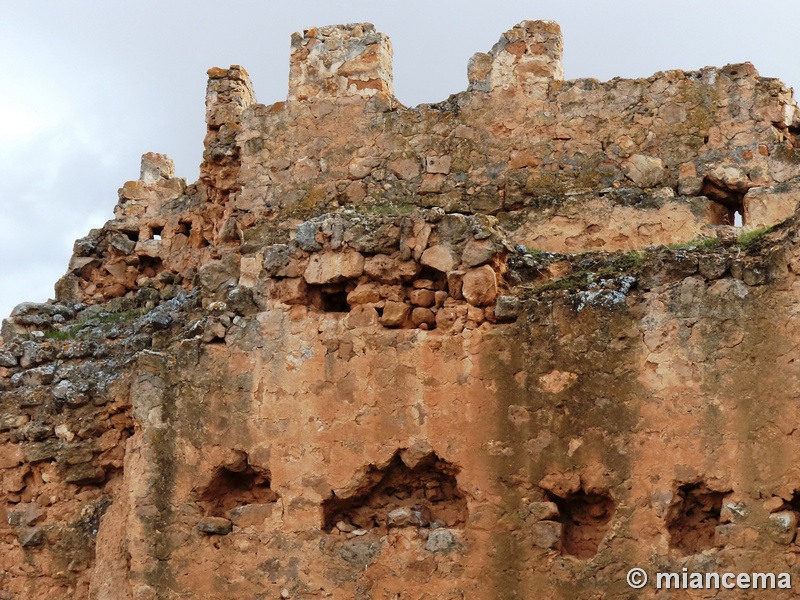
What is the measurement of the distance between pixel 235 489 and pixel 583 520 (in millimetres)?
2686

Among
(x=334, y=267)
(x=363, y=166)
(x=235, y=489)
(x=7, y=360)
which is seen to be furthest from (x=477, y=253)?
(x=7, y=360)

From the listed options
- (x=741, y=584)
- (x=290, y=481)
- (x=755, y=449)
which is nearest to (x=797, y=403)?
(x=755, y=449)

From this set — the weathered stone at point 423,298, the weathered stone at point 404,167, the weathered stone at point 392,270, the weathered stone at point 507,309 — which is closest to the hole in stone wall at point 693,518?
the weathered stone at point 507,309

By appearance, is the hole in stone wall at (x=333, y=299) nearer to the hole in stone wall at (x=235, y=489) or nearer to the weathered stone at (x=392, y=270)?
the weathered stone at (x=392, y=270)

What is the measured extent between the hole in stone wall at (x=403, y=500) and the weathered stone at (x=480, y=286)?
3.86 feet

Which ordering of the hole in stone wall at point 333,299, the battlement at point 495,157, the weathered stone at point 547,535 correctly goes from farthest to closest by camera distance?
the battlement at point 495,157 → the hole in stone wall at point 333,299 → the weathered stone at point 547,535

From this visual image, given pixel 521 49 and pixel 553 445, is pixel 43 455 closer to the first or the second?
pixel 553 445

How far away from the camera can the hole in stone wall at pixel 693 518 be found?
9688 millimetres

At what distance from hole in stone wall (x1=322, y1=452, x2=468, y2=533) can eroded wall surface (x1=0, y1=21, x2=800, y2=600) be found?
0.06ft

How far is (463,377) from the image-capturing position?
34.1 ft

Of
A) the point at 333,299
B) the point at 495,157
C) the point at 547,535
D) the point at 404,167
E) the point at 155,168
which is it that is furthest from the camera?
the point at 155,168

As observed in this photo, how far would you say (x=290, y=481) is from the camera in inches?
419

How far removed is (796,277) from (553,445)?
78.5 inches

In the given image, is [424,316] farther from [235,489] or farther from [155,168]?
[155,168]
